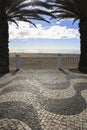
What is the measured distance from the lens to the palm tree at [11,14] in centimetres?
1814

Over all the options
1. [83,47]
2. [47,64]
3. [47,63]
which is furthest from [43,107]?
[47,63]

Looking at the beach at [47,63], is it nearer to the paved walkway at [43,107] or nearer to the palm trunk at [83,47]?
the palm trunk at [83,47]

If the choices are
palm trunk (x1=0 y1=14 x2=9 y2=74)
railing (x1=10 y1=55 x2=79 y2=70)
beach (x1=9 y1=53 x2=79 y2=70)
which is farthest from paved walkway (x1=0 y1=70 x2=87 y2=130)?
beach (x1=9 y1=53 x2=79 y2=70)

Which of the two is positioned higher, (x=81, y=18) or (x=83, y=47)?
(x=81, y=18)

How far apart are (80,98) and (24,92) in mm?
2332

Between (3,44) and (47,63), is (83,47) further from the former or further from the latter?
(47,63)

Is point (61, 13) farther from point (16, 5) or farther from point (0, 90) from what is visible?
point (0, 90)

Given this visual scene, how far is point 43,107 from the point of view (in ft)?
27.4

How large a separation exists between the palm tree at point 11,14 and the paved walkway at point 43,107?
7149mm

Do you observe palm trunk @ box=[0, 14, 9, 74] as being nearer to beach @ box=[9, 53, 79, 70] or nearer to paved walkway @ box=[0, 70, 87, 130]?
beach @ box=[9, 53, 79, 70]

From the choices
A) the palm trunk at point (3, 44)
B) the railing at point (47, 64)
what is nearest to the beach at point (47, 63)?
the railing at point (47, 64)

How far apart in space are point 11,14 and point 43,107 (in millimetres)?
13015

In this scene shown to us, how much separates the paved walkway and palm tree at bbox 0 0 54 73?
7149 millimetres

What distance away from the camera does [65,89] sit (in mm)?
11414
